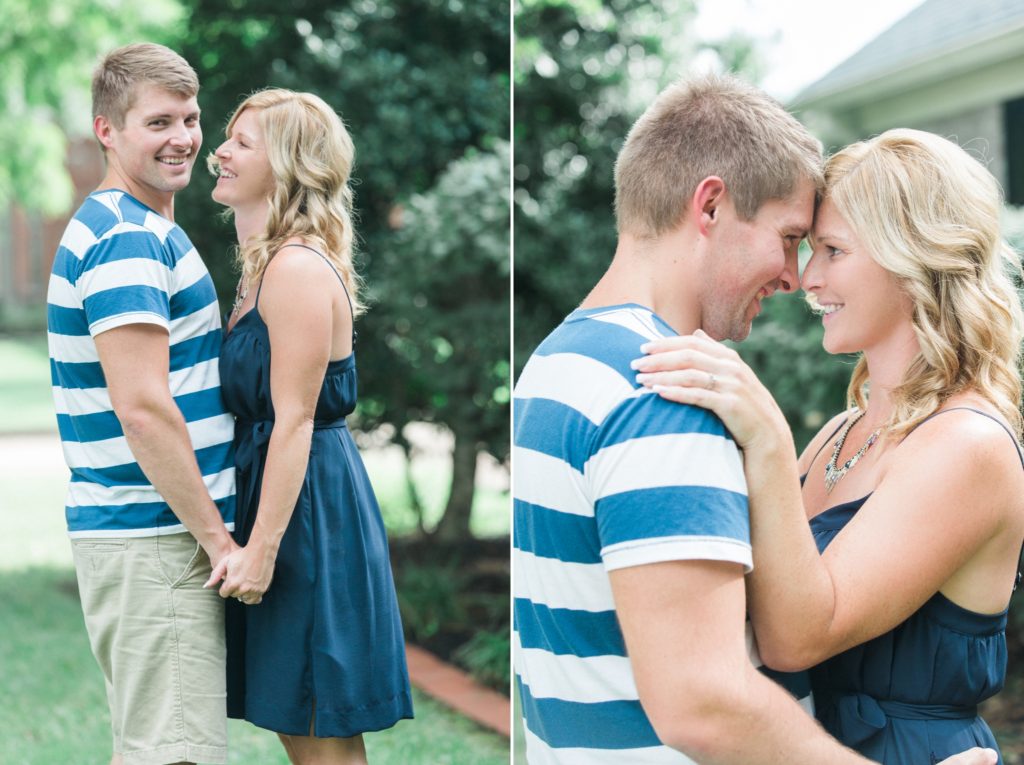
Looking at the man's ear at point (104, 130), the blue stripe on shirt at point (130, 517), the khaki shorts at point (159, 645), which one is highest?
the man's ear at point (104, 130)

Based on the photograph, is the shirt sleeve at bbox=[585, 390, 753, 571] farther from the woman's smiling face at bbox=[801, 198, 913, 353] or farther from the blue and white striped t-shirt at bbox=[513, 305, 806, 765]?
the woman's smiling face at bbox=[801, 198, 913, 353]

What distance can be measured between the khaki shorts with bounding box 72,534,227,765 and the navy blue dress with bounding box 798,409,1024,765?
1.19 meters

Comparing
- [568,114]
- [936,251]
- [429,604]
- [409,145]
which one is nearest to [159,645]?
[936,251]

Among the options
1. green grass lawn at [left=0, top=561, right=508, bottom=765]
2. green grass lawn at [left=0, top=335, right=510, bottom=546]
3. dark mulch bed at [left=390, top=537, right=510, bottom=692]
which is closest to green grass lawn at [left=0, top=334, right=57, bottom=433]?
green grass lawn at [left=0, top=335, right=510, bottom=546]

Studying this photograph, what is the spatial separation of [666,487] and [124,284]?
1.24m

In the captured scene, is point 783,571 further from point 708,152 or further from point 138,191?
point 138,191

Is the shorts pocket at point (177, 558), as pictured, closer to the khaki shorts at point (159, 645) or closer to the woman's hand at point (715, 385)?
the khaki shorts at point (159, 645)

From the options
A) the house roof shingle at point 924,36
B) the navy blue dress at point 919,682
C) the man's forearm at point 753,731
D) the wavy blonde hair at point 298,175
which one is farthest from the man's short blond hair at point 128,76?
the house roof shingle at point 924,36

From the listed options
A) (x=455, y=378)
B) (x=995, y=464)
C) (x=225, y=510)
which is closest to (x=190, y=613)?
(x=225, y=510)

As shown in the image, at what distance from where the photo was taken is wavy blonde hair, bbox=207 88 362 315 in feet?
7.53

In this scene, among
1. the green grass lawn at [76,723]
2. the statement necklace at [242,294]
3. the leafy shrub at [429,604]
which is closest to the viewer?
the statement necklace at [242,294]

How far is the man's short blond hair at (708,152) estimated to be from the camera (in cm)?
148

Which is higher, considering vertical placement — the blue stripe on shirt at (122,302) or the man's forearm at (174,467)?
the blue stripe on shirt at (122,302)

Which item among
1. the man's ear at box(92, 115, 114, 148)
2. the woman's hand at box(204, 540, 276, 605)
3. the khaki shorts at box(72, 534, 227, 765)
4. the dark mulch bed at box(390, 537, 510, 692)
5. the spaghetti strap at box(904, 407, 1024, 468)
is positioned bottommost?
the dark mulch bed at box(390, 537, 510, 692)
